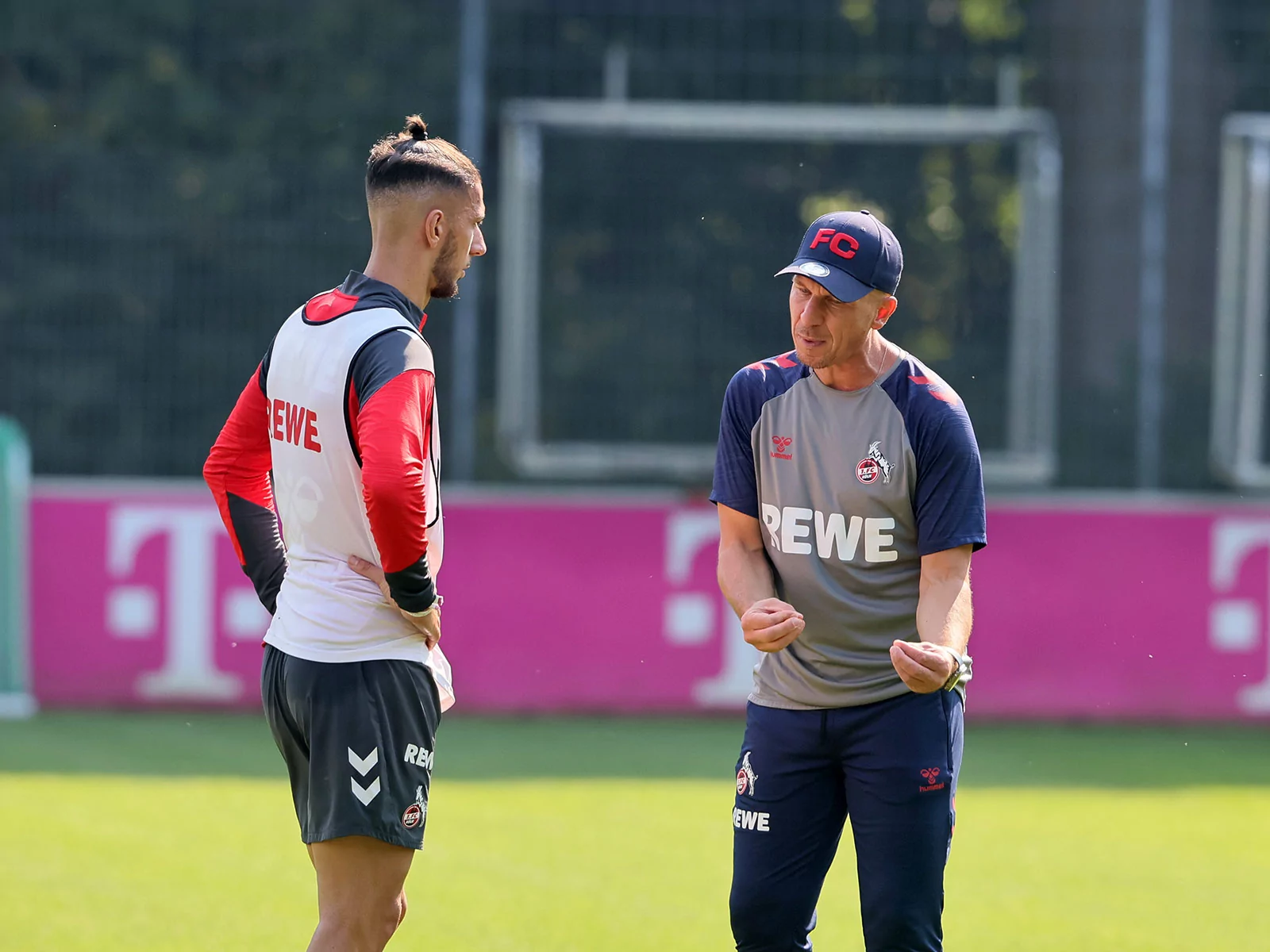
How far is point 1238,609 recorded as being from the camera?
35.3 feet

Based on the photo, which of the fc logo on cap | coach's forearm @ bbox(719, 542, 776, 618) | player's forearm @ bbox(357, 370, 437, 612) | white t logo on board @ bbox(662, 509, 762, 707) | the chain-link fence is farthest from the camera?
the chain-link fence

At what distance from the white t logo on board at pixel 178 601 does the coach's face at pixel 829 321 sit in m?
7.01

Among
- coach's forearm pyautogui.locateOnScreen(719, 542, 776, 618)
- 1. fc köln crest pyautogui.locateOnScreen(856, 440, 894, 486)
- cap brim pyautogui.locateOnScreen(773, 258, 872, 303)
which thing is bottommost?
coach's forearm pyautogui.locateOnScreen(719, 542, 776, 618)

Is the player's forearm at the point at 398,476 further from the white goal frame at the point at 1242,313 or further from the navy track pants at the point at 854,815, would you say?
the white goal frame at the point at 1242,313

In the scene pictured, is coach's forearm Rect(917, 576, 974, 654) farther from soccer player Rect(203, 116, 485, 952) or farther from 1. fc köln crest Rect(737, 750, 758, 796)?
soccer player Rect(203, 116, 485, 952)

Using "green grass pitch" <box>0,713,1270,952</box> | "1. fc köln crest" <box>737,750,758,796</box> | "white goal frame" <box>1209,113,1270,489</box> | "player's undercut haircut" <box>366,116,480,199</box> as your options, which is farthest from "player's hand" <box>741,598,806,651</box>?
"white goal frame" <box>1209,113,1270,489</box>

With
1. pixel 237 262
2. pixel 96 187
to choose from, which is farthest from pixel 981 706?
pixel 96 187

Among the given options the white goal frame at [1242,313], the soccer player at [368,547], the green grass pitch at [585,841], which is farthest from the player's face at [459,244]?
the white goal frame at [1242,313]

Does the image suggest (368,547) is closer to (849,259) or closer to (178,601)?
(849,259)

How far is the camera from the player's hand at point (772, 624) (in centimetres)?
407

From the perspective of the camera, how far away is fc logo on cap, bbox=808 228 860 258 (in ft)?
13.6

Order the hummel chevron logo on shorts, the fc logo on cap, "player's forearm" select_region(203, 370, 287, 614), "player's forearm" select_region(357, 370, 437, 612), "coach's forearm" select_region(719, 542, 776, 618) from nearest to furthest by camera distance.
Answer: "player's forearm" select_region(357, 370, 437, 612) < the hummel chevron logo on shorts < the fc logo on cap < "coach's forearm" select_region(719, 542, 776, 618) < "player's forearm" select_region(203, 370, 287, 614)

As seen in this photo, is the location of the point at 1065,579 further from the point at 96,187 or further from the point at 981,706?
the point at 96,187

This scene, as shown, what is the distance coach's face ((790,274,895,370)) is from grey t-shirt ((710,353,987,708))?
12cm
